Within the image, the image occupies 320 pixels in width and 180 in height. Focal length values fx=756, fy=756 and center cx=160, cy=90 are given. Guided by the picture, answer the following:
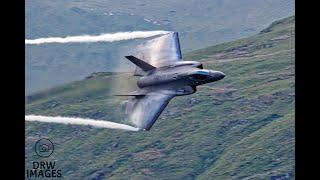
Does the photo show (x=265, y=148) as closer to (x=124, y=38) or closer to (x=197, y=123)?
(x=197, y=123)

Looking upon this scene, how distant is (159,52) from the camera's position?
26.4 meters

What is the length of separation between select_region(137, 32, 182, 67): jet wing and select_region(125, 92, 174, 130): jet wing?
1.49m

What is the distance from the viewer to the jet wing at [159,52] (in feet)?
83.7

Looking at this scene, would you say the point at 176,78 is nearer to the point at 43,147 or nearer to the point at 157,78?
the point at 157,78

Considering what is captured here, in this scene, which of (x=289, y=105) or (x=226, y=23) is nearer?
(x=226, y=23)

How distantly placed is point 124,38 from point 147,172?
523ft

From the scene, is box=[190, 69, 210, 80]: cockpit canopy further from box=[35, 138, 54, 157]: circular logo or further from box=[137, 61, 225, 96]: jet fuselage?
box=[35, 138, 54, 157]: circular logo

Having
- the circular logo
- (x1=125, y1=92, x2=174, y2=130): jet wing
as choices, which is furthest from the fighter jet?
the circular logo

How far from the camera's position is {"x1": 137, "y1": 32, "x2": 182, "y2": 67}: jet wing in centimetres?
2552

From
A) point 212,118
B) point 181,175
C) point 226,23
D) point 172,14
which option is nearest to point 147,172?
point 181,175

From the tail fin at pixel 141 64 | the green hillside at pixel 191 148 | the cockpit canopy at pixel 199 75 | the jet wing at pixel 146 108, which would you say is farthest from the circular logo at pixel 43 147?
the green hillside at pixel 191 148

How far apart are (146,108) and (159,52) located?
2.12m

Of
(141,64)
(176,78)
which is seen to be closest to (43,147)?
(141,64)

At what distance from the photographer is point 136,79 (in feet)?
88.3
